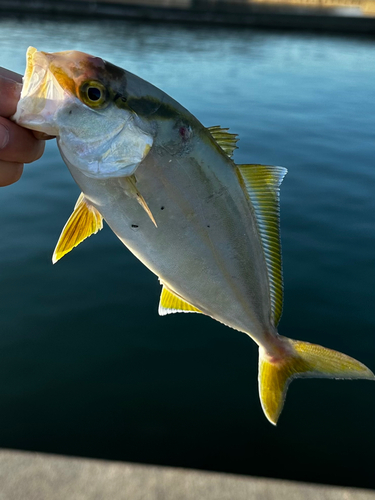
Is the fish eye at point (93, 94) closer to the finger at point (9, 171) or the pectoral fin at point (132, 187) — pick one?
the pectoral fin at point (132, 187)

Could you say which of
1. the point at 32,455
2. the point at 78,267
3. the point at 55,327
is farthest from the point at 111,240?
the point at 32,455

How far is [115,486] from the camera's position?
2457 millimetres

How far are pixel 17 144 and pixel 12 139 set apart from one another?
0.03 m

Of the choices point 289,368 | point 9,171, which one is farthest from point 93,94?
point 289,368

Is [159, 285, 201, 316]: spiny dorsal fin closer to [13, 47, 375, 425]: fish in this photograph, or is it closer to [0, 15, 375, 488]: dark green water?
[13, 47, 375, 425]: fish

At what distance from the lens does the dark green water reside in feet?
11.1

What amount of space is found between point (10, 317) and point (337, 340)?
132 inches

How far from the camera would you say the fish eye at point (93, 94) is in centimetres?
157

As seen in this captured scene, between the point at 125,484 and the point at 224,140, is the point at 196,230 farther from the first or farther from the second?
the point at 125,484

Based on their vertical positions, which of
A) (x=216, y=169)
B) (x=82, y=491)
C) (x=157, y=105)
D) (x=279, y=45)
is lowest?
(x=279, y=45)

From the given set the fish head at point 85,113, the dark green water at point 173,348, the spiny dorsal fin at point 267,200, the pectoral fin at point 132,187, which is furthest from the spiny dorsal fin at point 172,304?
the dark green water at point 173,348

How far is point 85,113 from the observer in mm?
1586

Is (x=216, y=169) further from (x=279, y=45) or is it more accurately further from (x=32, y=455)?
(x=279, y=45)

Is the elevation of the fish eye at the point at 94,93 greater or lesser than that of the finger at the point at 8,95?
greater
